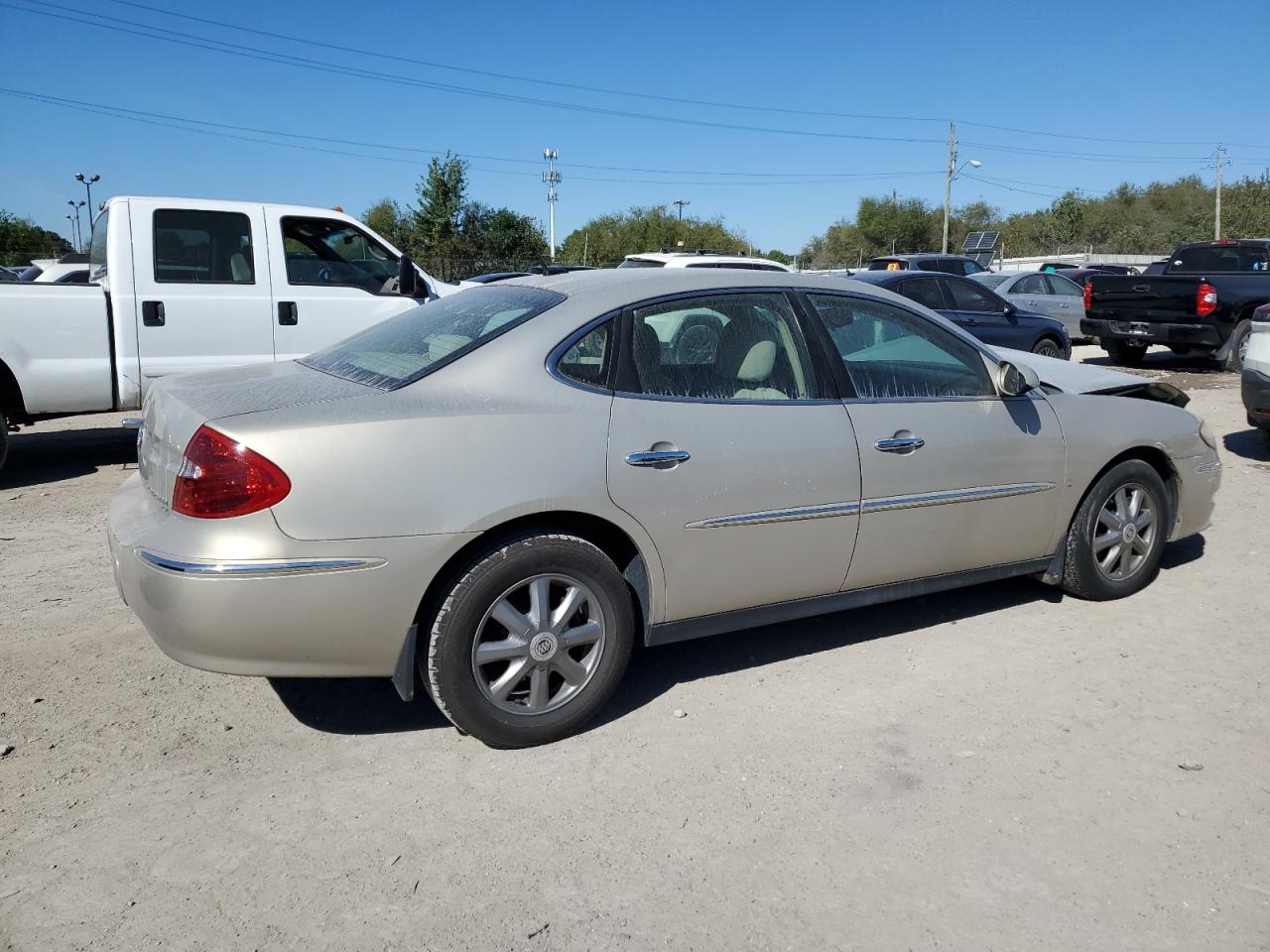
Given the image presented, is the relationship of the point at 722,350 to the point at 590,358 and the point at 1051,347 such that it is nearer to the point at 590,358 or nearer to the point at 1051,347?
the point at 590,358

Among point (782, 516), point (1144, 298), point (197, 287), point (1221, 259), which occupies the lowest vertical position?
point (782, 516)

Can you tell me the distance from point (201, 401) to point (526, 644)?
137 cm

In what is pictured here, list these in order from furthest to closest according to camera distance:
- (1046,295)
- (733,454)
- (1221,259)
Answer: (1046,295)
(1221,259)
(733,454)

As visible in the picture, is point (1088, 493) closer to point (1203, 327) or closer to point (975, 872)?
point (975, 872)

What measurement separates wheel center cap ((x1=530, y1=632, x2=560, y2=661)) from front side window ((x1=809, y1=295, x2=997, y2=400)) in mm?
1597

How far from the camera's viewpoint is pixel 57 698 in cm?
392

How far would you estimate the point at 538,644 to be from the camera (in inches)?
138

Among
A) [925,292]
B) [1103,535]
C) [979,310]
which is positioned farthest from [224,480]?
[979,310]

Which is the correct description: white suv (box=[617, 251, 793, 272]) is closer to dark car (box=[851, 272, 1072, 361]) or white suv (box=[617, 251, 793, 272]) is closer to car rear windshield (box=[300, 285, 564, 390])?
dark car (box=[851, 272, 1072, 361])

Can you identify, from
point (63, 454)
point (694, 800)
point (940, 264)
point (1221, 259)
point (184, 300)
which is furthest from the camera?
point (940, 264)

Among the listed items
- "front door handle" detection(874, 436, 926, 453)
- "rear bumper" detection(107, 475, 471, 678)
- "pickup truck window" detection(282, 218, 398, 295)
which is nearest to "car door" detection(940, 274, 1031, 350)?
"pickup truck window" detection(282, 218, 398, 295)

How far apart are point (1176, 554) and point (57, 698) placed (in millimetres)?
5625

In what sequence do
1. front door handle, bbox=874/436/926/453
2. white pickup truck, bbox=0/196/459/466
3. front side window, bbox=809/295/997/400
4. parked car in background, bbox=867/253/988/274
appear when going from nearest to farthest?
1. front door handle, bbox=874/436/926/453
2. front side window, bbox=809/295/997/400
3. white pickup truck, bbox=0/196/459/466
4. parked car in background, bbox=867/253/988/274

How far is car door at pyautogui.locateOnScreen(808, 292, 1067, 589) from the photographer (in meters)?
4.17
